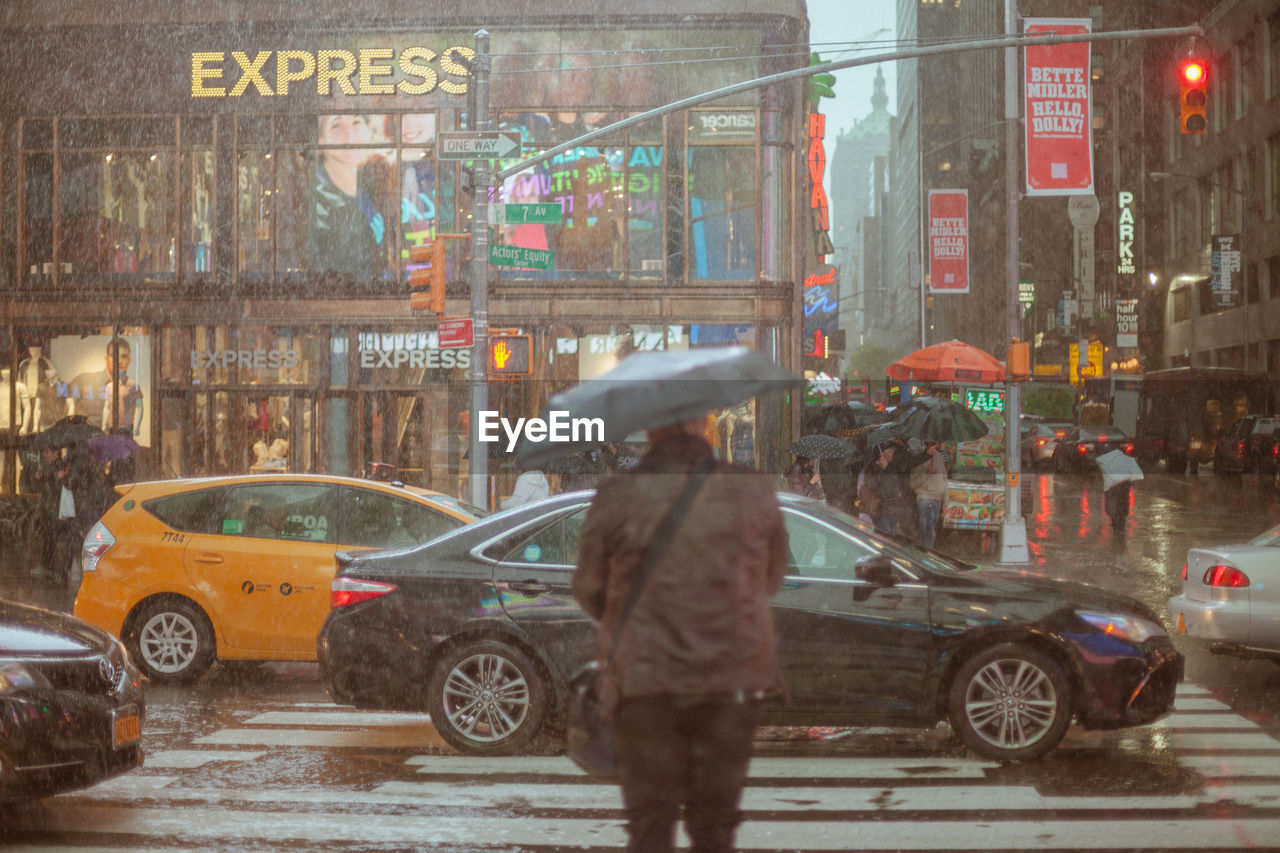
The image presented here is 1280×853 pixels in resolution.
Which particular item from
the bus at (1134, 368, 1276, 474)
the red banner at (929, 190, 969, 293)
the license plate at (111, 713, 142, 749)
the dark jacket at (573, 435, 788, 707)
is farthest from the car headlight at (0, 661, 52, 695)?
the bus at (1134, 368, 1276, 474)

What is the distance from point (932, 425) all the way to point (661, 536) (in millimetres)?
13889

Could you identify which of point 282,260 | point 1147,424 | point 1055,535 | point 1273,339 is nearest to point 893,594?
point 1055,535

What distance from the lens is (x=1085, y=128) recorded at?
19.7m

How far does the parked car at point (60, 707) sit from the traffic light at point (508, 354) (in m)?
10.9

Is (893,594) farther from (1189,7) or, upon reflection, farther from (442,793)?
(1189,7)

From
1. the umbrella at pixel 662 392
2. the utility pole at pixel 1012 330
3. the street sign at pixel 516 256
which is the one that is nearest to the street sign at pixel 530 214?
the street sign at pixel 516 256

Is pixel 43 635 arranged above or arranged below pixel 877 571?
below

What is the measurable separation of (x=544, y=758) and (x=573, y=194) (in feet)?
63.0

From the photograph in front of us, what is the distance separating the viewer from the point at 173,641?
1045 cm

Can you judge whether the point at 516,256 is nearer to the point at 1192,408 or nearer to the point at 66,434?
the point at 66,434

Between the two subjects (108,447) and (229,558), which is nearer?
(229,558)

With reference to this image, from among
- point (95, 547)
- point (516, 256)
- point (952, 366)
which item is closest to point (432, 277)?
point (516, 256)

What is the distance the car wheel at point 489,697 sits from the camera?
26.0 feet

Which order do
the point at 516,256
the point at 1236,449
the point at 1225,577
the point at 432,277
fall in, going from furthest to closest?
the point at 1236,449 → the point at 432,277 → the point at 516,256 → the point at 1225,577
